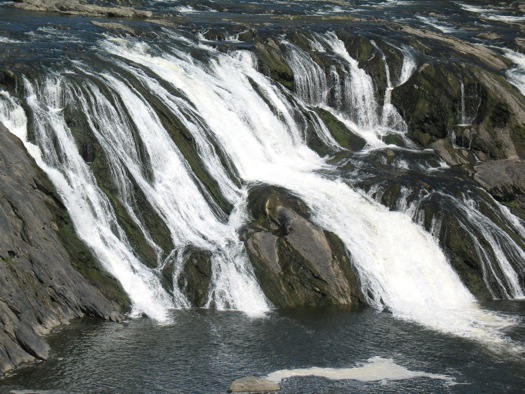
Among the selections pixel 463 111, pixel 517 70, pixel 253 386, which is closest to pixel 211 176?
pixel 253 386

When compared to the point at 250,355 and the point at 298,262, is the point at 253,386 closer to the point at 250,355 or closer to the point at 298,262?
the point at 250,355

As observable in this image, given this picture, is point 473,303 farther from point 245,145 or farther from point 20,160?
point 20,160

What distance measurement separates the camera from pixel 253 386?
2422 centimetres

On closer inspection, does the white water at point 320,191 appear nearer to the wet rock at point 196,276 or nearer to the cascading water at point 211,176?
the cascading water at point 211,176

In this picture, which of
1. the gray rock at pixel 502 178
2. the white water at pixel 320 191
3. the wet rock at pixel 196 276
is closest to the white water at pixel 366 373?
the white water at pixel 320 191

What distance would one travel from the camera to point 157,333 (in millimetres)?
28375

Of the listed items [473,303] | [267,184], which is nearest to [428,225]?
[473,303]

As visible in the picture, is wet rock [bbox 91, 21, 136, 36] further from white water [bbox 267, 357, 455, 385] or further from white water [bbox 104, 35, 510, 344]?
white water [bbox 267, 357, 455, 385]

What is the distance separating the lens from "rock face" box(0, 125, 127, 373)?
2584 centimetres

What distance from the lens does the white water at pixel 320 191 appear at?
33562 mm

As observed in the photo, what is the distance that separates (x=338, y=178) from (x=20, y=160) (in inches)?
623

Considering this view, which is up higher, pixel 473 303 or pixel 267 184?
pixel 267 184

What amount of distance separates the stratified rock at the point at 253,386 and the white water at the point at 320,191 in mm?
8800

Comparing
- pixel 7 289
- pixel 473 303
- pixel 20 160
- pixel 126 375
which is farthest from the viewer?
pixel 473 303
